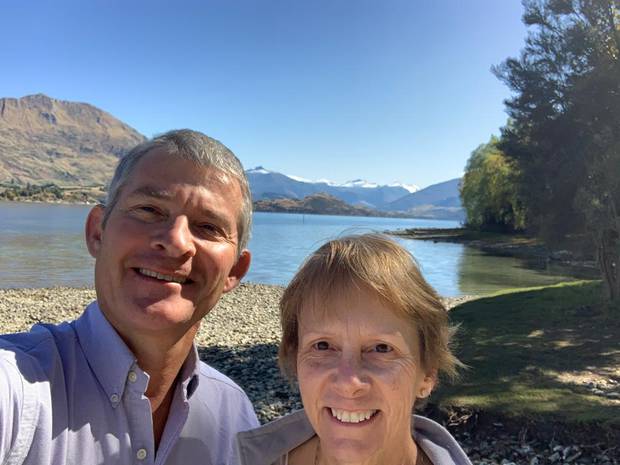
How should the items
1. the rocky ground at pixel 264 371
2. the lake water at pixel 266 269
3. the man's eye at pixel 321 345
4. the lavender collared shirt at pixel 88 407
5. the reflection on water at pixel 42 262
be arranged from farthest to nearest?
the lake water at pixel 266 269
the reflection on water at pixel 42 262
the rocky ground at pixel 264 371
the man's eye at pixel 321 345
the lavender collared shirt at pixel 88 407

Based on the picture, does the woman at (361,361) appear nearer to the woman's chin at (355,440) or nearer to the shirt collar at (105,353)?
the woman's chin at (355,440)

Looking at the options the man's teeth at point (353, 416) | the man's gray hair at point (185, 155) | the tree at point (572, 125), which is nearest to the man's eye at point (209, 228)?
the man's gray hair at point (185, 155)

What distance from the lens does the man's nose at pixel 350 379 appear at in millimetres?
1856

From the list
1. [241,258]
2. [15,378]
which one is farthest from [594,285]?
[15,378]

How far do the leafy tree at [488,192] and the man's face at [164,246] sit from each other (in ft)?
190

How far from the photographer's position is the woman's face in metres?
1.88

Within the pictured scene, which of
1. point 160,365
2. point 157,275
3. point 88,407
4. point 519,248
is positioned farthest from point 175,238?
point 519,248

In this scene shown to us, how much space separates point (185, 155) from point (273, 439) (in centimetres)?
141

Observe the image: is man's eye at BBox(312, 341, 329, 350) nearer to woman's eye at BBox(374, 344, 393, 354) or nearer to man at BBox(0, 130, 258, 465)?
woman's eye at BBox(374, 344, 393, 354)

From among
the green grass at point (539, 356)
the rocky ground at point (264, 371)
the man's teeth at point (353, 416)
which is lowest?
the rocky ground at point (264, 371)

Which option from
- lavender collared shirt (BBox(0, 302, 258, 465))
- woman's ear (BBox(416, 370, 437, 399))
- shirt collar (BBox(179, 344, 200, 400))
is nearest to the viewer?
lavender collared shirt (BBox(0, 302, 258, 465))

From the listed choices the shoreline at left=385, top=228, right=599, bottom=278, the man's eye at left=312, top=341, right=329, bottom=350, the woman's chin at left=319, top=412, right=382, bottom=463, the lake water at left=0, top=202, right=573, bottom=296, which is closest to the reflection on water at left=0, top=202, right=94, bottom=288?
the lake water at left=0, top=202, right=573, bottom=296

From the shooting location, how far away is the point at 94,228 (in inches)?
95.2

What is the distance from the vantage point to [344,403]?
6.14ft
